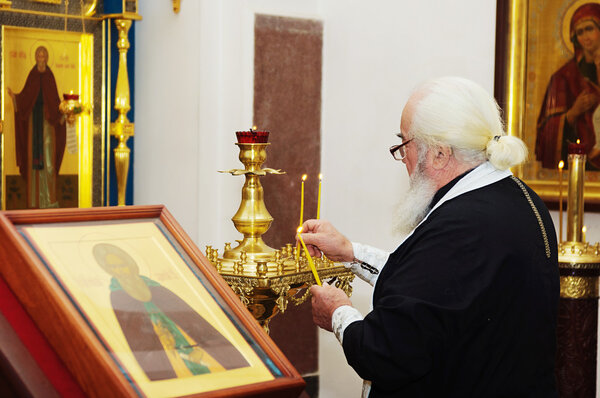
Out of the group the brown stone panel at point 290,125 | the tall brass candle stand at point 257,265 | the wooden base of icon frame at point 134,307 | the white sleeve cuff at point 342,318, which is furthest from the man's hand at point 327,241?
the brown stone panel at point 290,125

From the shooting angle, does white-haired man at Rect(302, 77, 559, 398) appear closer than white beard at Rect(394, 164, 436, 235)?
Yes

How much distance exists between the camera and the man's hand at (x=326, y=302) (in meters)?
2.14

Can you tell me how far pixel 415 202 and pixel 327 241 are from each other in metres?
0.46

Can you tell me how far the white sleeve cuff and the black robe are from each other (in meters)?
0.04

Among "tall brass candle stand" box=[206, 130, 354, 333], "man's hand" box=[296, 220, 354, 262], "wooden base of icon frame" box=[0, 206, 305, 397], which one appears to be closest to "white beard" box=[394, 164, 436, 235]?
"man's hand" box=[296, 220, 354, 262]

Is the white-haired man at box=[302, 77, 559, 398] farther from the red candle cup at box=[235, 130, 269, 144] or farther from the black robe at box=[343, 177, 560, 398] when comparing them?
the red candle cup at box=[235, 130, 269, 144]

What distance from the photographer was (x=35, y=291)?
1496mm

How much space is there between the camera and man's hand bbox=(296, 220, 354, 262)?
104 inches

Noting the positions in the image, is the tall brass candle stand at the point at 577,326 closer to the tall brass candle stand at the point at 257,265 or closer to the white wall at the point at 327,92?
the tall brass candle stand at the point at 257,265

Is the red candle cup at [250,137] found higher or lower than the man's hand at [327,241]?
higher

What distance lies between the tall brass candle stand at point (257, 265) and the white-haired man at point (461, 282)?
0.65 metres

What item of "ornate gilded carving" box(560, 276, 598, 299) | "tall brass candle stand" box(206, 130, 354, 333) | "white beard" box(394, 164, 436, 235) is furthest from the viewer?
"ornate gilded carving" box(560, 276, 598, 299)

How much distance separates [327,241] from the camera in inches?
105

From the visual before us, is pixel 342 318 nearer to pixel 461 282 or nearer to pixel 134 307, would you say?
pixel 461 282
